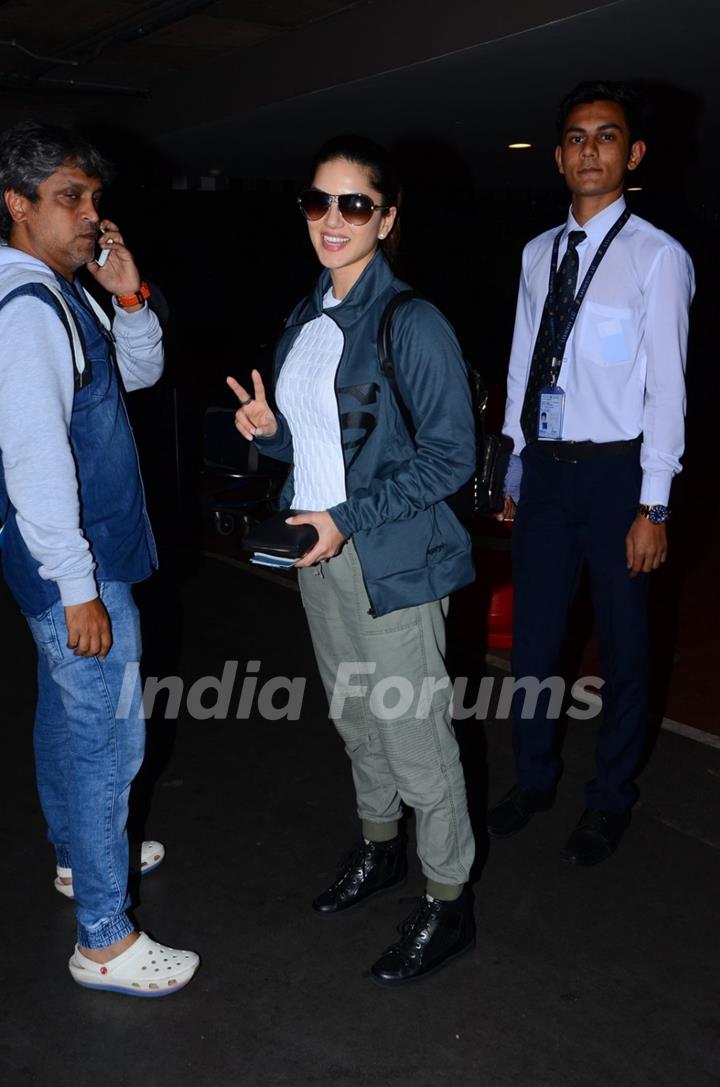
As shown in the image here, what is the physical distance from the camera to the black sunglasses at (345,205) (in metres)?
2.11

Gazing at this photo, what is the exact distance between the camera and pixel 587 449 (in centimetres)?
273

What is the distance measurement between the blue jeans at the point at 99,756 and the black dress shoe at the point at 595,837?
1.22 meters

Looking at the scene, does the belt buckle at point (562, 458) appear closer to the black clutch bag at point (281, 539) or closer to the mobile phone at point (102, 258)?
the black clutch bag at point (281, 539)

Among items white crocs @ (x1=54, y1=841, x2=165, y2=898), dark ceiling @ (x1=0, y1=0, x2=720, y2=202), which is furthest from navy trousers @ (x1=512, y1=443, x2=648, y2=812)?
dark ceiling @ (x1=0, y1=0, x2=720, y2=202)

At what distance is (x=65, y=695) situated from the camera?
7.29 feet

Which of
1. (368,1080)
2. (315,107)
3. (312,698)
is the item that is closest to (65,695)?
(368,1080)

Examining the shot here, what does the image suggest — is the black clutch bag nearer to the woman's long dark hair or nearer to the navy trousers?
the woman's long dark hair

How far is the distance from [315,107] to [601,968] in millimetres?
6433

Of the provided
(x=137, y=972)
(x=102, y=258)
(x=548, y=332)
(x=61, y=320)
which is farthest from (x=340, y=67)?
(x=137, y=972)

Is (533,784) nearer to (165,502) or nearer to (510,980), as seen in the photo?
(510,980)

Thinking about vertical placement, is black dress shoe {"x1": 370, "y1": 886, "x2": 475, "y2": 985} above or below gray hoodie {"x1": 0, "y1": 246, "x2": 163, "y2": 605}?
below

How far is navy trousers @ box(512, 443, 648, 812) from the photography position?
2.74 m

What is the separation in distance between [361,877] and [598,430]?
131cm

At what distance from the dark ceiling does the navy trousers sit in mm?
3015
